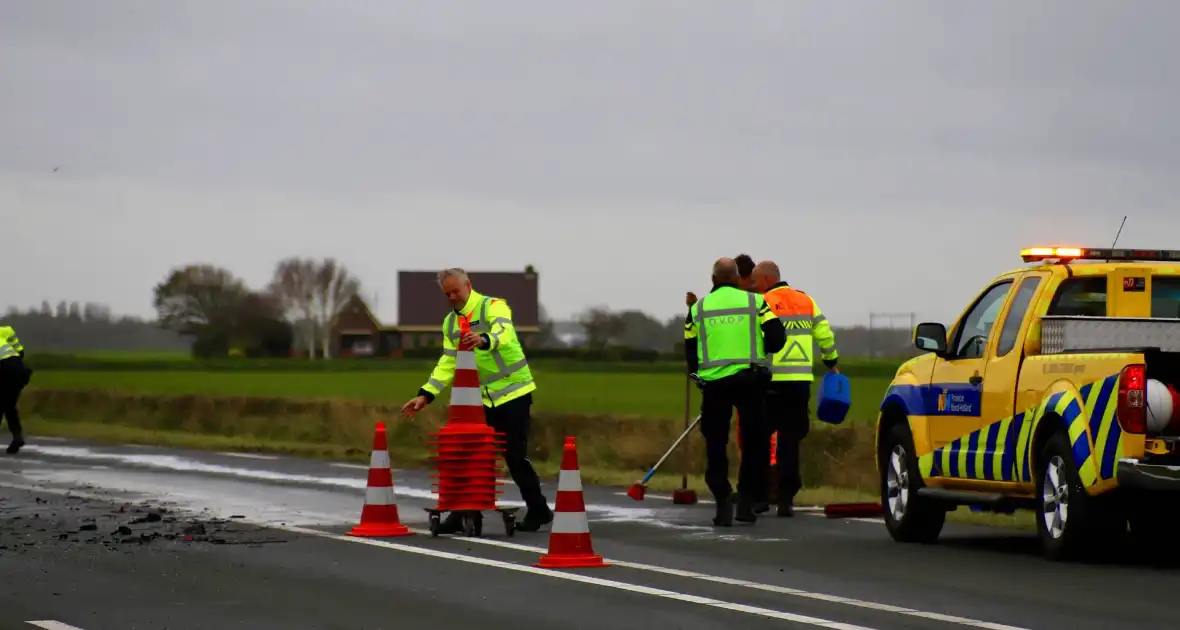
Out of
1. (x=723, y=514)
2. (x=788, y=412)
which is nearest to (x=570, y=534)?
(x=723, y=514)

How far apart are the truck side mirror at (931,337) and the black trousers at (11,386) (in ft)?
53.7

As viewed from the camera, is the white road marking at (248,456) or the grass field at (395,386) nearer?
the white road marking at (248,456)

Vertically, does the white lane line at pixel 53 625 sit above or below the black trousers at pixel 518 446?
below

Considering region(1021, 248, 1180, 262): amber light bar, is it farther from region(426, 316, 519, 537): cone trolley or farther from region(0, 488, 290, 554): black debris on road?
region(0, 488, 290, 554): black debris on road

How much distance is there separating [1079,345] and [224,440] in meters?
21.0

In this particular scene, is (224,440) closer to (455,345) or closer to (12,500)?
(12,500)

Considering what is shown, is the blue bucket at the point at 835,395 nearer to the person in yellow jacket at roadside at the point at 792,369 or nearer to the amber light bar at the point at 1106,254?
the person in yellow jacket at roadside at the point at 792,369

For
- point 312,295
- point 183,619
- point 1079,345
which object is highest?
point 312,295

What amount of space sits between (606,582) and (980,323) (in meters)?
4.37

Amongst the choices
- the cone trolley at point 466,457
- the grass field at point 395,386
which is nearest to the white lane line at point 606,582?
the cone trolley at point 466,457

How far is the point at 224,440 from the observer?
31922 mm

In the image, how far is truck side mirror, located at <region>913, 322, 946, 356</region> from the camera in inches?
559

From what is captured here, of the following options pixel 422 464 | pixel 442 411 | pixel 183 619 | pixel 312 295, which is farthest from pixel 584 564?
pixel 312 295

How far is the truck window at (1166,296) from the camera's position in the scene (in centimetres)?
1338
